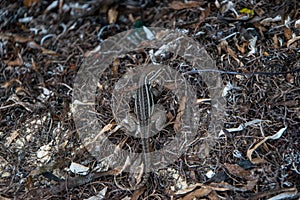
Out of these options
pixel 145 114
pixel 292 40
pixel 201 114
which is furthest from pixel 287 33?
pixel 145 114

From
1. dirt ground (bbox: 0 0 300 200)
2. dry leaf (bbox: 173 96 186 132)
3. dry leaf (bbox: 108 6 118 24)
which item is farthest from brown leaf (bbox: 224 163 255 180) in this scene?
dry leaf (bbox: 108 6 118 24)

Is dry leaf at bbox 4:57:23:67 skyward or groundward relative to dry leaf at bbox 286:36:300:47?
groundward

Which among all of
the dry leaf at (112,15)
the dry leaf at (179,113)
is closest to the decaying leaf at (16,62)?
the dry leaf at (112,15)

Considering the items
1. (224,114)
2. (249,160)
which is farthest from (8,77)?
(249,160)

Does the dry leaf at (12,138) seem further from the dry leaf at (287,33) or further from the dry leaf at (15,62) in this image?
the dry leaf at (287,33)

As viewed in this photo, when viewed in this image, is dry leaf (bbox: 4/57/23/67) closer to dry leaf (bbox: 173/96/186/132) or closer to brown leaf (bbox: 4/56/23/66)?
brown leaf (bbox: 4/56/23/66)

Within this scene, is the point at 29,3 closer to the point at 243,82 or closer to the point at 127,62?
the point at 127,62

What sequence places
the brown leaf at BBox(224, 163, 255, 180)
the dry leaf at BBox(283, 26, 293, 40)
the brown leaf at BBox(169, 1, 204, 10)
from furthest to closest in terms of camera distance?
the brown leaf at BBox(169, 1, 204, 10) → the dry leaf at BBox(283, 26, 293, 40) → the brown leaf at BBox(224, 163, 255, 180)

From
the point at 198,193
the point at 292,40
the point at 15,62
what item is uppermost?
the point at 292,40

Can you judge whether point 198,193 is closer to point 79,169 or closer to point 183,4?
point 79,169
